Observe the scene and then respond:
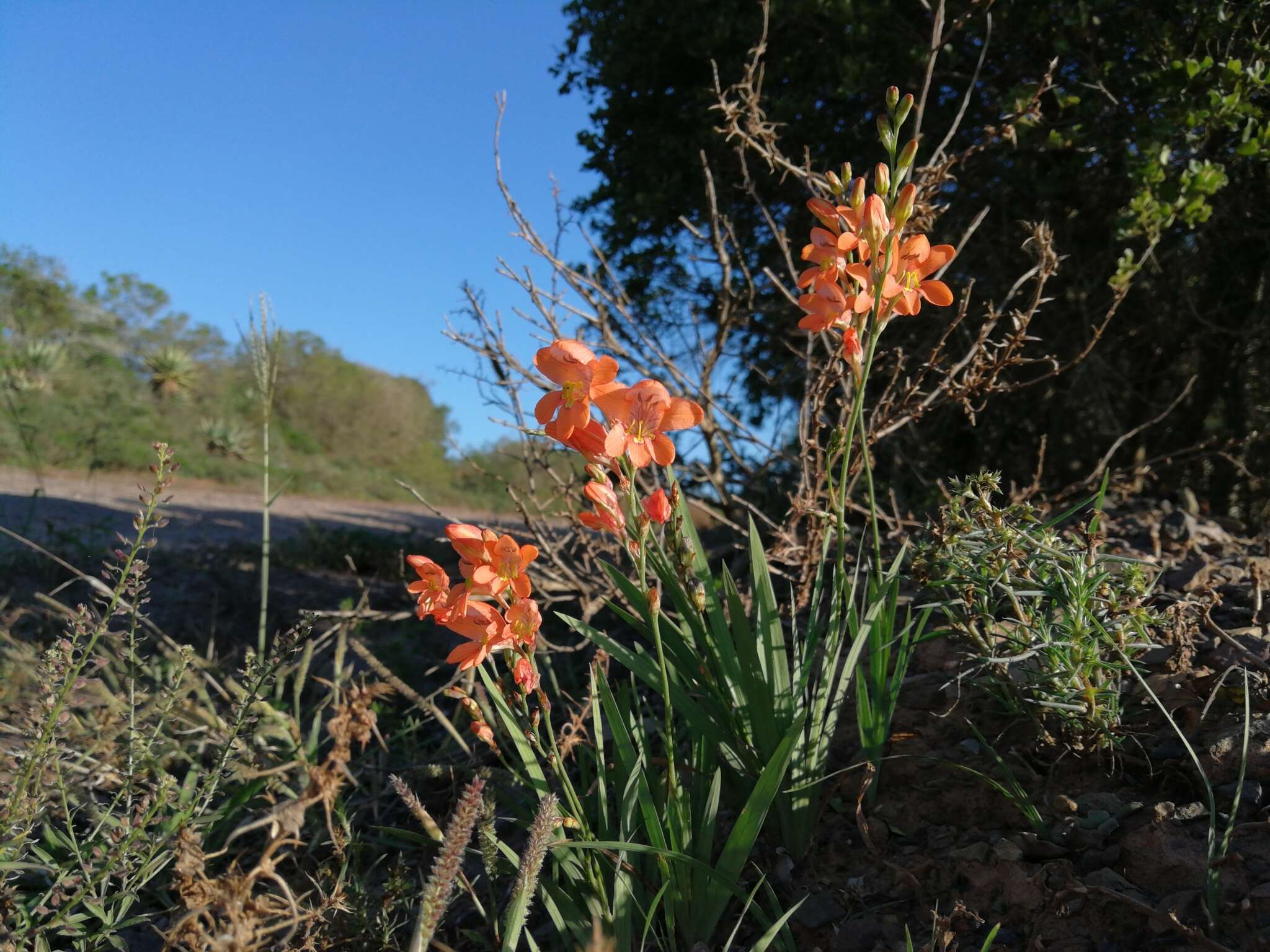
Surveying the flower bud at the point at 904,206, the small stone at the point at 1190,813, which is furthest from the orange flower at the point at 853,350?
the small stone at the point at 1190,813

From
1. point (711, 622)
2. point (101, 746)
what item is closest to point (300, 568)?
point (101, 746)

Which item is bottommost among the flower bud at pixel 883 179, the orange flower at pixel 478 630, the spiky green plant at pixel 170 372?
the orange flower at pixel 478 630

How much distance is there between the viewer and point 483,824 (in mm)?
1491

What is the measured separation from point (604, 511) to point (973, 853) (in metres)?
1.05

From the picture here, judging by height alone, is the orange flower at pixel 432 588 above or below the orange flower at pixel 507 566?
below

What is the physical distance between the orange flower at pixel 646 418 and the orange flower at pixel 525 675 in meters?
0.45

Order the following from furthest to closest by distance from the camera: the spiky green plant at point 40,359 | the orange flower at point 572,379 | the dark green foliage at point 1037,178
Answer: the spiky green plant at point 40,359 → the dark green foliage at point 1037,178 → the orange flower at point 572,379

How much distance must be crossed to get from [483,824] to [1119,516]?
369 centimetres

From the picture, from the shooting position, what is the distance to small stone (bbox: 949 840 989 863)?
161 cm

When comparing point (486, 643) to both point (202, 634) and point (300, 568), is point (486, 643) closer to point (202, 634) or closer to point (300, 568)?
point (202, 634)

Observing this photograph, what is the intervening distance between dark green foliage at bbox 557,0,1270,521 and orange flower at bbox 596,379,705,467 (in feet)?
7.11

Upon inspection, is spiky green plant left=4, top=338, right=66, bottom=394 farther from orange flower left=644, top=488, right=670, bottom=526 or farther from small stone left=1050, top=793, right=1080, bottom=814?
small stone left=1050, top=793, right=1080, bottom=814

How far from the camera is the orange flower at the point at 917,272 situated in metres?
1.73

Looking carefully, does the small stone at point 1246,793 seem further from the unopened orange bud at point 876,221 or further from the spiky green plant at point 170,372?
the spiky green plant at point 170,372
